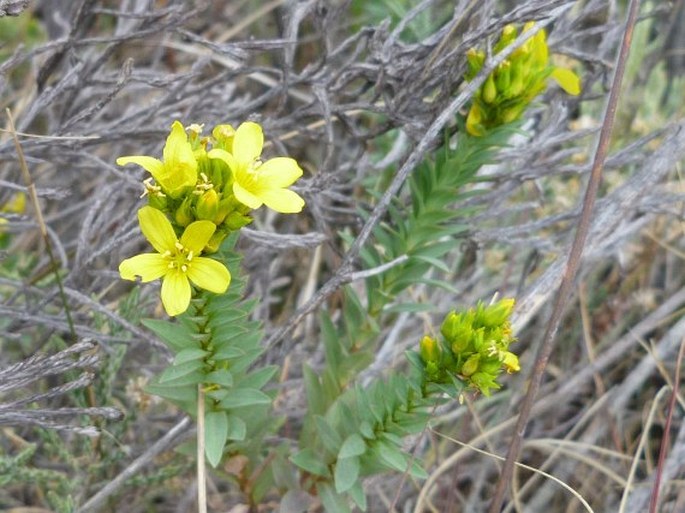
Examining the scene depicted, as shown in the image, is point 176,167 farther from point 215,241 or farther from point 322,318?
point 322,318

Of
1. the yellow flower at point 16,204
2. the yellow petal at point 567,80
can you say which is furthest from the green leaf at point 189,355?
the yellow flower at point 16,204

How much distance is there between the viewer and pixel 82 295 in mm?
1998

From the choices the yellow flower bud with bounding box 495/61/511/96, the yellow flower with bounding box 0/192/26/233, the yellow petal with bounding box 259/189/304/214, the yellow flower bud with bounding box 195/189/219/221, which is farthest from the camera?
the yellow flower with bounding box 0/192/26/233

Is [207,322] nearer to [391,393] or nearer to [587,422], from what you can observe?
[391,393]

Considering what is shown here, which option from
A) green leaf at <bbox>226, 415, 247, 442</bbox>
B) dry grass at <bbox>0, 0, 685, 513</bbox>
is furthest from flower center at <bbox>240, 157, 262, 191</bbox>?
green leaf at <bbox>226, 415, 247, 442</bbox>

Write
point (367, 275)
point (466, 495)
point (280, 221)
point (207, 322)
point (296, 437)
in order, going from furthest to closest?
point (280, 221), point (466, 495), point (296, 437), point (367, 275), point (207, 322)

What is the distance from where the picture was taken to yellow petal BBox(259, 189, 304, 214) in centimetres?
142

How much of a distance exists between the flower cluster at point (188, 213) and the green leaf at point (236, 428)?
439mm

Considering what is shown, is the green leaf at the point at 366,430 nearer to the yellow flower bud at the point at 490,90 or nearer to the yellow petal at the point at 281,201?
the yellow petal at the point at 281,201

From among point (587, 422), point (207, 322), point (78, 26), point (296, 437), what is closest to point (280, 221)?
point (296, 437)

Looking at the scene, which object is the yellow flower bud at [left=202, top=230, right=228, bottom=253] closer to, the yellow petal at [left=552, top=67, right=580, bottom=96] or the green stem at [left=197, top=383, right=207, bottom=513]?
the green stem at [left=197, top=383, right=207, bottom=513]

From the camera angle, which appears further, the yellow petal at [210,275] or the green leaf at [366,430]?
the green leaf at [366,430]

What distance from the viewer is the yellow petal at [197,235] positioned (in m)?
1.34

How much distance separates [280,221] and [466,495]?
118 centimetres
